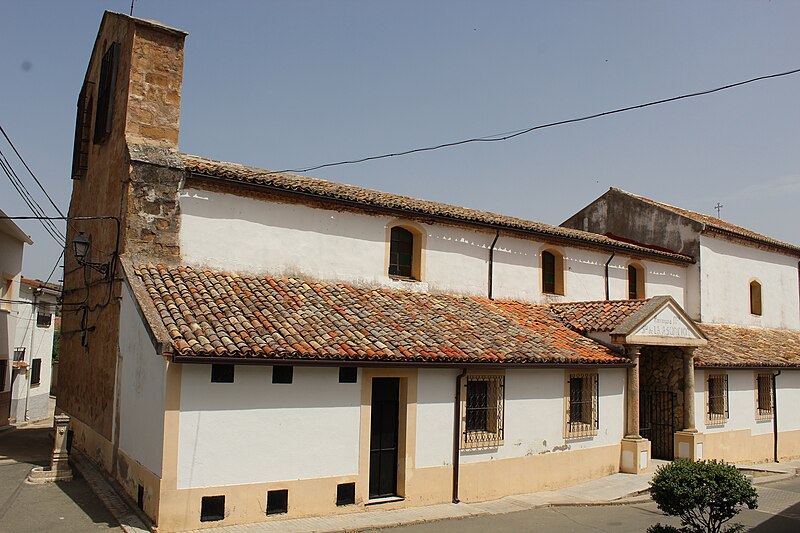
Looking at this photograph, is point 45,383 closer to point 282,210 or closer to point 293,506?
point 282,210

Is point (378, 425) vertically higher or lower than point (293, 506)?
higher

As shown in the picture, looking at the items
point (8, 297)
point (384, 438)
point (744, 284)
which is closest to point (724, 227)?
point (744, 284)

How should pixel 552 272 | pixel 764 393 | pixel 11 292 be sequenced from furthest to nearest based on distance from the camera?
pixel 11 292 < pixel 764 393 < pixel 552 272

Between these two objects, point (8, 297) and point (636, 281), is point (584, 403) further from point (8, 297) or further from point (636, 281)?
point (8, 297)

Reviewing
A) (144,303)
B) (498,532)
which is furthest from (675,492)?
(144,303)

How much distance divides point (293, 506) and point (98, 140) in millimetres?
10054

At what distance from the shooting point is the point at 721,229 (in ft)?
75.1

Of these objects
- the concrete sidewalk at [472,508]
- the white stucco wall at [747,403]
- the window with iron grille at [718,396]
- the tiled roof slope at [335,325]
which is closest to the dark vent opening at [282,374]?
the tiled roof slope at [335,325]

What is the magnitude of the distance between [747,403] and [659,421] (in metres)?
3.72

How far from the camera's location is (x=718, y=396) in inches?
738

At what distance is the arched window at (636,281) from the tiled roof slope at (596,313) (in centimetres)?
404

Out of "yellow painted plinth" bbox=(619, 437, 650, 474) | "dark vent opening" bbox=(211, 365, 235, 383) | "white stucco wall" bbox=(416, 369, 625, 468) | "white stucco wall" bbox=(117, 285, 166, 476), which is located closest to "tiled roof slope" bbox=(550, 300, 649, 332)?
"white stucco wall" bbox=(416, 369, 625, 468)

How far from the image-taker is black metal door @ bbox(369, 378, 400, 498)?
39.2 ft

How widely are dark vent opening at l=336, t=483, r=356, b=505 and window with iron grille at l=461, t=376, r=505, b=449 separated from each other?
276 centimetres
